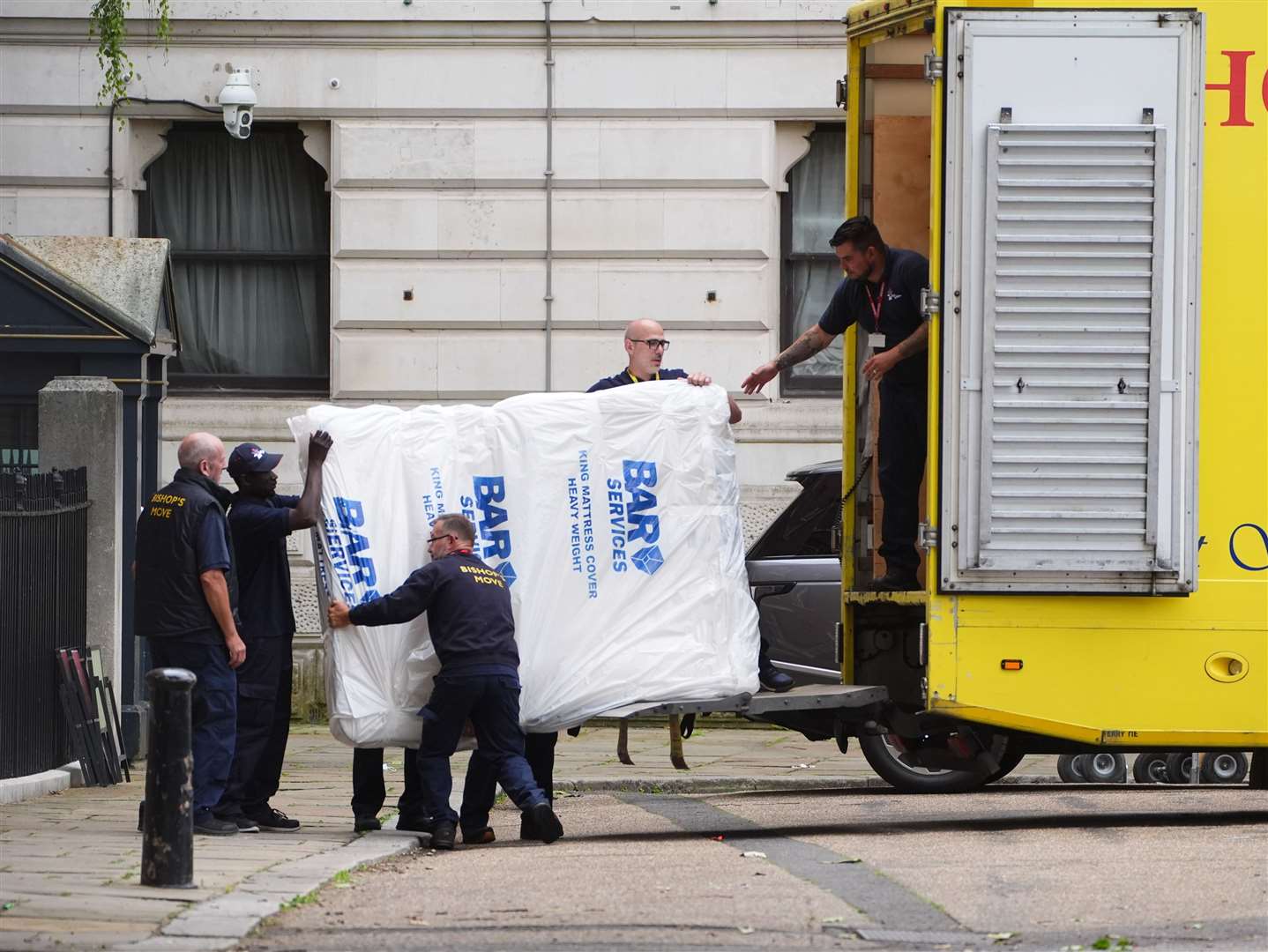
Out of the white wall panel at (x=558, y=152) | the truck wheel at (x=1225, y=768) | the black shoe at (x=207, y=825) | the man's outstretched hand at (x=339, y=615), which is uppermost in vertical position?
the white wall panel at (x=558, y=152)

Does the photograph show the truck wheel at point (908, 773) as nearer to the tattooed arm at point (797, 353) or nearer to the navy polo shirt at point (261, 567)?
the tattooed arm at point (797, 353)

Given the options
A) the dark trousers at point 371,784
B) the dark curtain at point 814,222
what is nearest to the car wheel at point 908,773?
the dark trousers at point 371,784

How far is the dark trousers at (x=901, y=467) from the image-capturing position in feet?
31.4

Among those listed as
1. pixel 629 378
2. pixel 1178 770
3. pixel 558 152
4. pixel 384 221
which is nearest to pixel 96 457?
pixel 629 378

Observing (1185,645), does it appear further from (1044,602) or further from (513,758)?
(513,758)

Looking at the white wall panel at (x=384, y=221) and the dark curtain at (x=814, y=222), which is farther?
the dark curtain at (x=814, y=222)

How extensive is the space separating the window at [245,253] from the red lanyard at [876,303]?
7780 millimetres

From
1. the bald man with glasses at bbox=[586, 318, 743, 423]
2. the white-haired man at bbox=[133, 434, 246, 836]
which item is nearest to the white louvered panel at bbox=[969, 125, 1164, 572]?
the bald man with glasses at bbox=[586, 318, 743, 423]

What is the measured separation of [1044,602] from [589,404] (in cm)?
208

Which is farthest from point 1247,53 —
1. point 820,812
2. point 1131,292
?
point 820,812

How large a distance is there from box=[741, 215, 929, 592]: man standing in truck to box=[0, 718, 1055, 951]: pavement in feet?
8.04

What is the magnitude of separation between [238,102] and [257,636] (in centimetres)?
751

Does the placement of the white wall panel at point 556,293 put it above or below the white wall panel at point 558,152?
below

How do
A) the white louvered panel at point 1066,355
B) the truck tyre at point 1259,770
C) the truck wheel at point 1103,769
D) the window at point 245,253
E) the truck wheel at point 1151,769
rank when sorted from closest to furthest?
the white louvered panel at point 1066,355 → the truck tyre at point 1259,770 → the truck wheel at point 1151,769 → the truck wheel at point 1103,769 → the window at point 245,253
